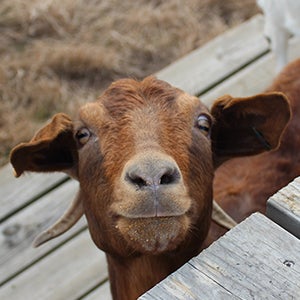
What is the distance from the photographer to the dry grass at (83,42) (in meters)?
4.84

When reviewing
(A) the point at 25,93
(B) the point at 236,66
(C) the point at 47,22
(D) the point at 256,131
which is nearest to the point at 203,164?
(D) the point at 256,131

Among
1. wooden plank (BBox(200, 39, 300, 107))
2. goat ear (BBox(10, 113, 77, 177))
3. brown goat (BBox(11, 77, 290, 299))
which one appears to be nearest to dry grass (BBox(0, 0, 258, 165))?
wooden plank (BBox(200, 39, 300, 107))

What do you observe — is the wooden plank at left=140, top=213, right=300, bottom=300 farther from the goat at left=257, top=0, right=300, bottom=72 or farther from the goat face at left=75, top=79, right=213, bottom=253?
the goat at left=257, top=0, right=300, bottom=72

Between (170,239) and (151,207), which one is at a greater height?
(151,207)

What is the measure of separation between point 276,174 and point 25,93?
2324 mm

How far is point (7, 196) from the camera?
13.0 ft

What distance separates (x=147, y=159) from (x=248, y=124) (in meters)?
0.68

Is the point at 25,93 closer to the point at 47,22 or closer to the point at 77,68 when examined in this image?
the point at 77,68

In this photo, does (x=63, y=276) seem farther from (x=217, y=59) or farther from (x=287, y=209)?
(x=287, y=209)

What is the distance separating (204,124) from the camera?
7.72ft

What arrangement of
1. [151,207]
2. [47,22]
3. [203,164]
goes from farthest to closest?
[47,22] < [203,164] < [151,207]

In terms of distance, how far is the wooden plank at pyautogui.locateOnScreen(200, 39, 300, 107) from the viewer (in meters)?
4.41

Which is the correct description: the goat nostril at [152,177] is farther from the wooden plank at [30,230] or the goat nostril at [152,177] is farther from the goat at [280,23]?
the goat at [280,23]

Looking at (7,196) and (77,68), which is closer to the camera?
(7,196)
